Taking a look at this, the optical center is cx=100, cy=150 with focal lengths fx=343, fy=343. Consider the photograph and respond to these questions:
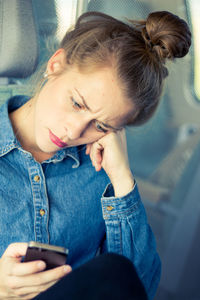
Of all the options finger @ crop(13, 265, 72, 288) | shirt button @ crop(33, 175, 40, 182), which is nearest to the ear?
shirt button @ crop(33, 175, 40, 182)

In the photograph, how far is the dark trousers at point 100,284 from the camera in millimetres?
472

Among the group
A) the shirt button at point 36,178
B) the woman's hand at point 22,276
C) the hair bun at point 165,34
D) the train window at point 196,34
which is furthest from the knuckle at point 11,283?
the train window at point 196,34

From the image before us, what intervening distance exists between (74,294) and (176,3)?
98 centimetres

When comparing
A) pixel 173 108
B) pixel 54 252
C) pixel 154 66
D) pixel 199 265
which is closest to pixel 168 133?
pixel 173 108

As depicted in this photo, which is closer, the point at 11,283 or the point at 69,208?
the point at 11,283

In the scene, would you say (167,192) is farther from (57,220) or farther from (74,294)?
(74,294)

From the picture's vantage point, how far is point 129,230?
0.94 metres

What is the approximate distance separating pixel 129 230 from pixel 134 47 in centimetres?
48

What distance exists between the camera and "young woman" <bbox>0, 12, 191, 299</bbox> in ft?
2.72

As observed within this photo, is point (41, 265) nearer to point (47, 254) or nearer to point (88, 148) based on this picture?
point (47, 254)

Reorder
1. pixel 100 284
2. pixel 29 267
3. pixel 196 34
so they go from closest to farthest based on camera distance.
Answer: pixel 100 284 < pixel 29 267 < pixel 196 34

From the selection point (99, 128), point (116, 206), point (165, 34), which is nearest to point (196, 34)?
point (165, 34)

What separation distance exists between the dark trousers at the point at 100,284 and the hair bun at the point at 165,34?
546 mm

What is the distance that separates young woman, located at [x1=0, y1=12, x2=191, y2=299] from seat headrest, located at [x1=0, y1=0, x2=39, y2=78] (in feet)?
0.22
